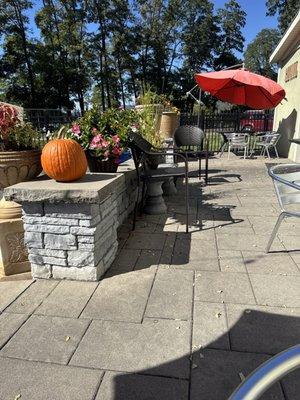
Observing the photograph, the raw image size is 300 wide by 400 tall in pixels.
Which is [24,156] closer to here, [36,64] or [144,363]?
[144,363]

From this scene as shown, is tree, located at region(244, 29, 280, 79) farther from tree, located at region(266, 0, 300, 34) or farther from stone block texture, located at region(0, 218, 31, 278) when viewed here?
stone block texture, located at region(0, 218, 31, 278)

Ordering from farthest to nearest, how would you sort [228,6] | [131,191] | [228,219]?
1. [228,6]
2. [131,191]
3. [228,219]

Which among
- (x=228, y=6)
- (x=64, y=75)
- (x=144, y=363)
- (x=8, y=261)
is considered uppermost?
(x=228, y=6)

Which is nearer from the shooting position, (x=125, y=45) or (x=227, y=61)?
(x=125, y=45)

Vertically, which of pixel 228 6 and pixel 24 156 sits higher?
pixel 228 6

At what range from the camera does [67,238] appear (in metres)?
2.52

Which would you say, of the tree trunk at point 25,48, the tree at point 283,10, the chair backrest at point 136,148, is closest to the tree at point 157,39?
the tree at point 283,10

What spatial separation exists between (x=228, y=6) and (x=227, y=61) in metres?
5.36

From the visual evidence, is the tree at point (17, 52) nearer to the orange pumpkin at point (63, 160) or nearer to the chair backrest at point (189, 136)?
the chair backrest at point (189, 136)

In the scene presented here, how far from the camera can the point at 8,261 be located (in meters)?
2.74

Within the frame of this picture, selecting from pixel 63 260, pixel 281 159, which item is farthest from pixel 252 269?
pixel 281 159

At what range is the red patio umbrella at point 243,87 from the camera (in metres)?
7.06

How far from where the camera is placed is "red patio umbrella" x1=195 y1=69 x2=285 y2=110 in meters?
7.06

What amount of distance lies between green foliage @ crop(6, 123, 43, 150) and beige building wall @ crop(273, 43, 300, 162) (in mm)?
7022
